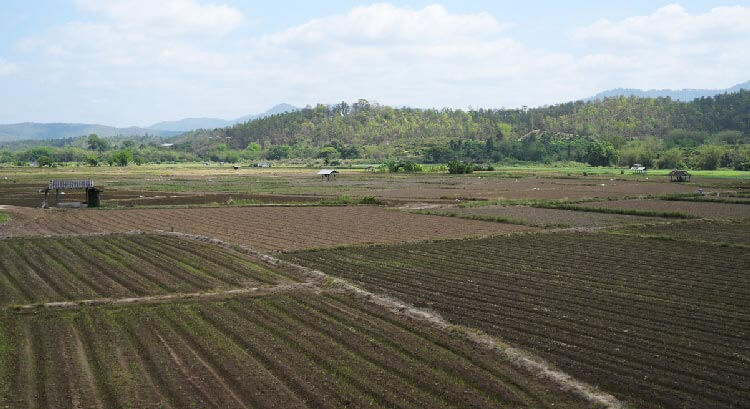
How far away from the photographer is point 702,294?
18.1 m

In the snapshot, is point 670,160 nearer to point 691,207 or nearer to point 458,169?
point 458,169

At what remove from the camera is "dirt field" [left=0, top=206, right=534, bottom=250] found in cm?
3019

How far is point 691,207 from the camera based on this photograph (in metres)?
45.1

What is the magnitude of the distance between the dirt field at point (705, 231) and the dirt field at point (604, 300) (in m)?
2.49

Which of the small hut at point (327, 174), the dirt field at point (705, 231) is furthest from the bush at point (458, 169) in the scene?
the dirt field at point (705, 231)

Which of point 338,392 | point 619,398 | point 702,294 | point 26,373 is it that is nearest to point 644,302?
point 702,294

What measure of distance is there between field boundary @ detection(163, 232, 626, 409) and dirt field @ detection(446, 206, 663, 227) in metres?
18.2

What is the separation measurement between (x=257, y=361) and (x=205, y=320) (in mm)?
3536

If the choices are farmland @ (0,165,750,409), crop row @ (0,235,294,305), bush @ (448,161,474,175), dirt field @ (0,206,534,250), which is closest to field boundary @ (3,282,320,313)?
farmland @ (0,165,750,409)

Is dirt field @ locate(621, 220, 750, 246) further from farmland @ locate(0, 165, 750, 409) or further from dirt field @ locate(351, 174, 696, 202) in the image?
dirt field @ locate(351, 174, 696, 202)

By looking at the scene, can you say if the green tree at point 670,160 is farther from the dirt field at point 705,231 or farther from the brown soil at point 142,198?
the dirt field at point 705,231

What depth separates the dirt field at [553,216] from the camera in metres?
36.1

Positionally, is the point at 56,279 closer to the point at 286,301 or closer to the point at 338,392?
the point at 286,301

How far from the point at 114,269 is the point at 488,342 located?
536 inches
